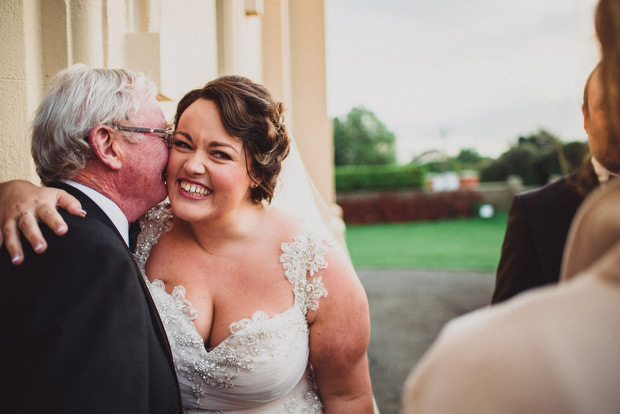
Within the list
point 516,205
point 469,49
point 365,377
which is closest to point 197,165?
point 365,377

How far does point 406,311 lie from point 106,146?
7.98 meters

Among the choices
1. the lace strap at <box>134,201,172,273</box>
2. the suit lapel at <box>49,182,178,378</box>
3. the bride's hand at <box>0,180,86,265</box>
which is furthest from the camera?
the lace strap at <box>134,201,172,273</box>

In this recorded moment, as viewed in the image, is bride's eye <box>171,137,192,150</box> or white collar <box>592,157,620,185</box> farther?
bride's eye <box>171,137,192,150</box>

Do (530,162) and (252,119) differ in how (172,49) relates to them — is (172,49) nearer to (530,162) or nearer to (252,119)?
(252,119)

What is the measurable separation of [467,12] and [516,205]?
101 ft

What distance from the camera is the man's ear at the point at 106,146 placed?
2002 mm

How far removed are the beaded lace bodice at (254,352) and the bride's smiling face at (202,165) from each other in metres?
0.36

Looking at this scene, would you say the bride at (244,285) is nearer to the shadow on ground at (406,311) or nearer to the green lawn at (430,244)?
the shadow on ground at (406,311)

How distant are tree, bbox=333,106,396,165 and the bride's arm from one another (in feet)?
145

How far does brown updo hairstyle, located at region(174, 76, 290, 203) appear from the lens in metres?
2.25

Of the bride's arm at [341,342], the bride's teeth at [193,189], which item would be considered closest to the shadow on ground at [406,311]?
the bride's arm at [341,342]

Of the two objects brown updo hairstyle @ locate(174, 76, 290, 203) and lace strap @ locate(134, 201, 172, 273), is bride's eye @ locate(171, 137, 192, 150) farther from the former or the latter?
lace strap @ locate(134, 201, 172, 273)

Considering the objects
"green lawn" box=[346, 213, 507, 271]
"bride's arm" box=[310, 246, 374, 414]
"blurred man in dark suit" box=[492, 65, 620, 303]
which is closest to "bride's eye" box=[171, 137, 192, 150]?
"bride's arm" box=[310, 246, 374, 414]

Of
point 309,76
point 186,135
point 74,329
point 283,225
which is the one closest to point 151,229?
point 186,135
